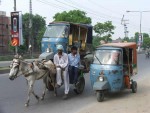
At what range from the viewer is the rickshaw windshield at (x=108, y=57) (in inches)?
413

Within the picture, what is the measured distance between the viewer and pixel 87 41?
20.1 metres

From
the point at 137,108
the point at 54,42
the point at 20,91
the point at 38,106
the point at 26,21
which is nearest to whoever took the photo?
the point at 137,108

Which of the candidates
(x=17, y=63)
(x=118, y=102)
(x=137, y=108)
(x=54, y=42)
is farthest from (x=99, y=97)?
(x=54, y=42)

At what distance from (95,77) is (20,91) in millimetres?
3217

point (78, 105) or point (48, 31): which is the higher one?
point (48, 31)

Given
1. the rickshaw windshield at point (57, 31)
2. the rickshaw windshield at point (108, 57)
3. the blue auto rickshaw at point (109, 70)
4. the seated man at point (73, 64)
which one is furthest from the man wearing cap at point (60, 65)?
the rickshaw windshield at point (57, 31)

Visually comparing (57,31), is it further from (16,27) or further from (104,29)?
(104,29)

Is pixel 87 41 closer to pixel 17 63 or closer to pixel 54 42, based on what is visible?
pixel 54 42

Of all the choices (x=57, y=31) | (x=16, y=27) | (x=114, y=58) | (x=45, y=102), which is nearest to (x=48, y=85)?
(x=45, y=102)

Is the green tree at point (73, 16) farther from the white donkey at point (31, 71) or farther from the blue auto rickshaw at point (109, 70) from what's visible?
the white donkey at point (31, 71)

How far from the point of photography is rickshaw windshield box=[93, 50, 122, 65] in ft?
34.4

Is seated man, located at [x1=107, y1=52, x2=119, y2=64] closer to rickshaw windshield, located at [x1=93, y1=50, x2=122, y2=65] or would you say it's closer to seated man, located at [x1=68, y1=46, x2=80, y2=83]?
rickshaw windshield, located at [x1=93, y1=50, x2=122, y2=65]

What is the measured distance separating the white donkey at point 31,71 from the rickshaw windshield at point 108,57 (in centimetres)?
150

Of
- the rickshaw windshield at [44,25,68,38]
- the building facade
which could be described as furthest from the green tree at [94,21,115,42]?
the rickshaw windshield at [44,25,68,38]
